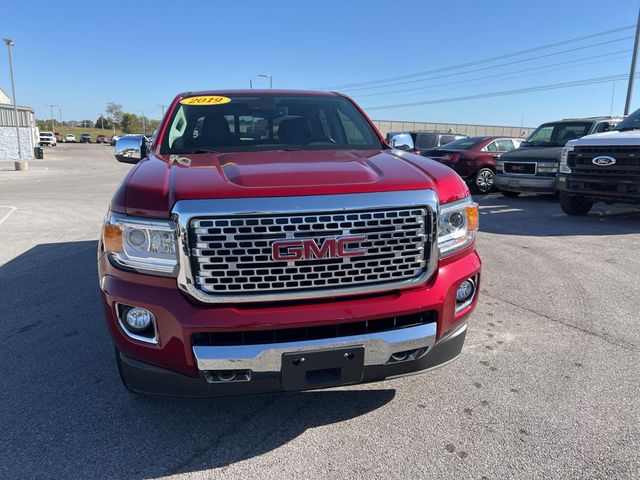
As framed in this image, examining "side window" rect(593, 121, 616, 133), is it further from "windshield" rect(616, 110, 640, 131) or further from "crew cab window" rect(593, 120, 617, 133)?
"windshield" rect(616, 110, 640, 131)

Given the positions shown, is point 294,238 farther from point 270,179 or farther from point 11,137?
point 11,137

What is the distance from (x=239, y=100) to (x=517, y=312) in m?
3.00

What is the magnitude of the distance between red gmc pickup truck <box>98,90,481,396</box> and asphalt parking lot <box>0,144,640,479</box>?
39 centimetres

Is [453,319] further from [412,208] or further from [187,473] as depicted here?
[187,473]

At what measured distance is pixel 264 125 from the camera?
385 centimetres

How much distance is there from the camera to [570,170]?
8492mm

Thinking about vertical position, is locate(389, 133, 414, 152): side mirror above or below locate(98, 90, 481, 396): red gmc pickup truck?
above

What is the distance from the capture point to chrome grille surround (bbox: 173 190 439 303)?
2178 mm

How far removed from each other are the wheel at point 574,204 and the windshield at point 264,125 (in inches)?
251

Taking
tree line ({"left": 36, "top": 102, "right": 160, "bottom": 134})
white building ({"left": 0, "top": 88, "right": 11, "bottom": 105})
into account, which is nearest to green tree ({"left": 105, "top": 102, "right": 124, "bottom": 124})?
tree line ({"left": 36, "top": 102, "right": 160, "bottom": 134})

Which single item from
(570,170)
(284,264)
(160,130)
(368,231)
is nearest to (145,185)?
(284,264)

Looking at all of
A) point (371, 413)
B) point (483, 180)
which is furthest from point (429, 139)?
point (371, 413)

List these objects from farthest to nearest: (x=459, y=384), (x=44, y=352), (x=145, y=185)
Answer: (x=44, y=352)
(x=459, y=384)
(x=145, y=185)

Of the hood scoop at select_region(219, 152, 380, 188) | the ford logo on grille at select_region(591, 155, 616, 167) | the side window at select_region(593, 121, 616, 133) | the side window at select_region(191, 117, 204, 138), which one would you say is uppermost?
the side window at select_region(593, 121, 616, 133)
